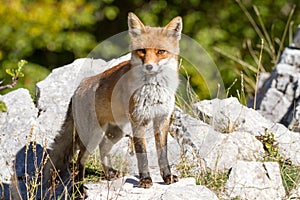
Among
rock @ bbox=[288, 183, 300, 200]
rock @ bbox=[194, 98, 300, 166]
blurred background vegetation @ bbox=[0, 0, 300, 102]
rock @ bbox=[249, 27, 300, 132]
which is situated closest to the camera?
rock @ bbox=[288, 183, 300, 200]

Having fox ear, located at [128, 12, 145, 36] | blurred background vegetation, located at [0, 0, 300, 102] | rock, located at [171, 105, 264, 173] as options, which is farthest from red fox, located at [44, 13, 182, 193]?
blurred background vegetation, located at [0, 0, 300, 102]

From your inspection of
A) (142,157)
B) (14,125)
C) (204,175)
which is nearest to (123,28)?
(14,125)

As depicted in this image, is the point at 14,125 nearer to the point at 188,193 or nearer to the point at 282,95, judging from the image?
the point at 188,193

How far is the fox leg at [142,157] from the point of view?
498 cm

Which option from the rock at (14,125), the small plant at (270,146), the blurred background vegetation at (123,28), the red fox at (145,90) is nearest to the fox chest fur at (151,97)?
the red fox at (145,90)

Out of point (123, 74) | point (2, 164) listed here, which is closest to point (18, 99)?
point (2, 164)

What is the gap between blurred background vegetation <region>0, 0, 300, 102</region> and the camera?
11.5m

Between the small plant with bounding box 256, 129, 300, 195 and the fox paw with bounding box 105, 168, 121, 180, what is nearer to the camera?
the small plant with bounding box 256, 129, 300, 195

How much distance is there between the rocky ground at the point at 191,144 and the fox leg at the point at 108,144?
7.4 inches

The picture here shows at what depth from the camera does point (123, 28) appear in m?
14.2

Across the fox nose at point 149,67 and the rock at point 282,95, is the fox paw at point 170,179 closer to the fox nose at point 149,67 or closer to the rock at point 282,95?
the fox nose at point 149,67

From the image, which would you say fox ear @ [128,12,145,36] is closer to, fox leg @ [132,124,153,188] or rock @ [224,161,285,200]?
fox leg @ [132,124,153,188]

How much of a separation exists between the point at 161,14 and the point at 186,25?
2.86ft

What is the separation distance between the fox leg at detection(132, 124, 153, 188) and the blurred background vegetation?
5.90 meters
